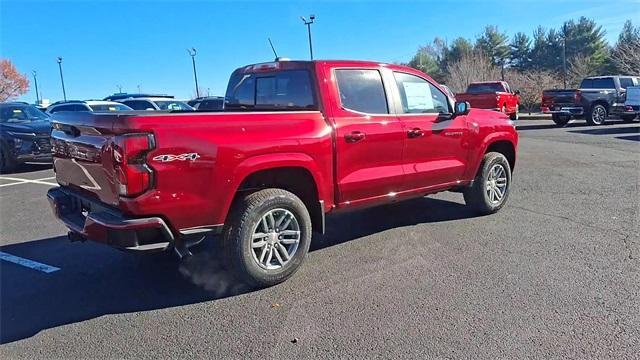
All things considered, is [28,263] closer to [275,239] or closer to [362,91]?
[275,239]

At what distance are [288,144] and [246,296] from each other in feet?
4.29

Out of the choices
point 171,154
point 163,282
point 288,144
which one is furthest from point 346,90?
point 163,282

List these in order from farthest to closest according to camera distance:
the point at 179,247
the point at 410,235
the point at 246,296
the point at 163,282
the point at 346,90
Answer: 1. the point at 410,235
2. the point at 346,90
3. the point at 163,282
4. the point at 246,296
5. the point at 179,247

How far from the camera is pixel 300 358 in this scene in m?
2.95

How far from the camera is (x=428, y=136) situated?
17.1ft

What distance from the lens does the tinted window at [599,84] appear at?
1958cm

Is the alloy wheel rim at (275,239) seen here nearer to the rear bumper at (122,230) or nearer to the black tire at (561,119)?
the rear bumper at (122,230)

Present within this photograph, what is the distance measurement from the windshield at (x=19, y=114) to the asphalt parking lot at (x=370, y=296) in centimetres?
727

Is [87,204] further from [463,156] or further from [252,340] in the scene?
[463,156]

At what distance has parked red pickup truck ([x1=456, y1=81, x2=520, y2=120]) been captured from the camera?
19.9 m

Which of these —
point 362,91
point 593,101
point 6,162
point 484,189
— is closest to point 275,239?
point 362,91

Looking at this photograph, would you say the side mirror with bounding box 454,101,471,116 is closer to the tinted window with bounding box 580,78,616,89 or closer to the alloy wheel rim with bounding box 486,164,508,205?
the alloy wheel rim with bounding box 486,164,508,205

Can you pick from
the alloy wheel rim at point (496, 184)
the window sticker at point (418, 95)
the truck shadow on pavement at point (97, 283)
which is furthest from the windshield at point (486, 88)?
the truck shadow on pavement at point (97, 283)

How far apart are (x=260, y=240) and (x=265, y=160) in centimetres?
69
